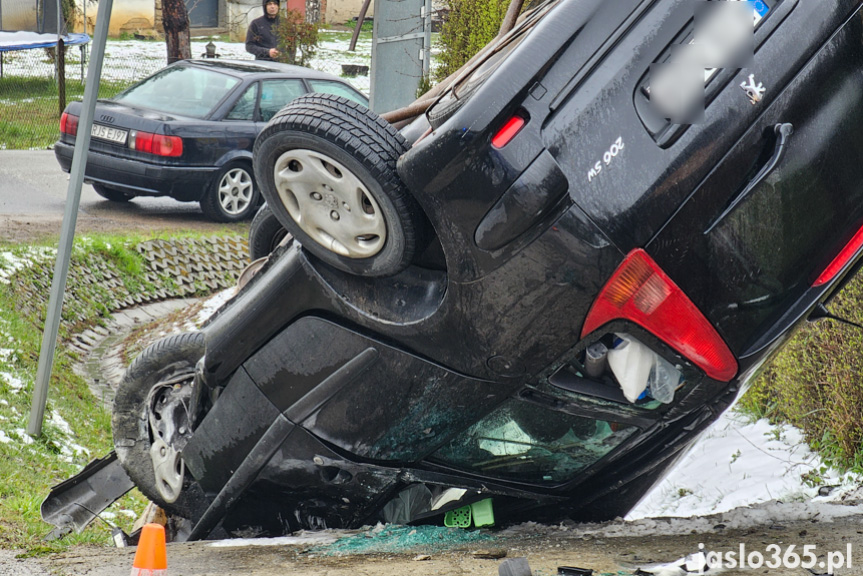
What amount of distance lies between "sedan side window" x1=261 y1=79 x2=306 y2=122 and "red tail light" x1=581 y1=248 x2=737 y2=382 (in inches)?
340

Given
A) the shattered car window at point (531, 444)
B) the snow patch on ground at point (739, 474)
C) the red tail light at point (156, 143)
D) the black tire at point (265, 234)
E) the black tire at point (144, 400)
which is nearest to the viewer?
the shattered car window at point (531, 444)

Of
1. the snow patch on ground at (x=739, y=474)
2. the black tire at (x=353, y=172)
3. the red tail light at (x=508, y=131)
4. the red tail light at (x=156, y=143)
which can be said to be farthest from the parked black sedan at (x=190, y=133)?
the red tail light at (x=508, y=131)

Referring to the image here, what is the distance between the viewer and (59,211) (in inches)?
390

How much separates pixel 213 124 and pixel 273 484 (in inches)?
306

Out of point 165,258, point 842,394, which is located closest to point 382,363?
point 842,394

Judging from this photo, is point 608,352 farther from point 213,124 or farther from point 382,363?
Answer: point 213,124

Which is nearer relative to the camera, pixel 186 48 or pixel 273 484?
pixel 273 484

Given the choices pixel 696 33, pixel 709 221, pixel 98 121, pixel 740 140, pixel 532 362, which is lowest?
pixel 98 121

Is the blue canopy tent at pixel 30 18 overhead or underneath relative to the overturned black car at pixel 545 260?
underneath

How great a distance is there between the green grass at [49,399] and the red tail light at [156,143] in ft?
3.28

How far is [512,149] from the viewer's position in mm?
2342

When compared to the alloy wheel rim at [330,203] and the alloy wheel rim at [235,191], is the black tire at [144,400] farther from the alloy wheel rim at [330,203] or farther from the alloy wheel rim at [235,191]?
the alloy wheel rim at [235,191]

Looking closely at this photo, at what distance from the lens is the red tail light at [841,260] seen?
260 centimetres

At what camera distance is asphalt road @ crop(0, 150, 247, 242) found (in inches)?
357
